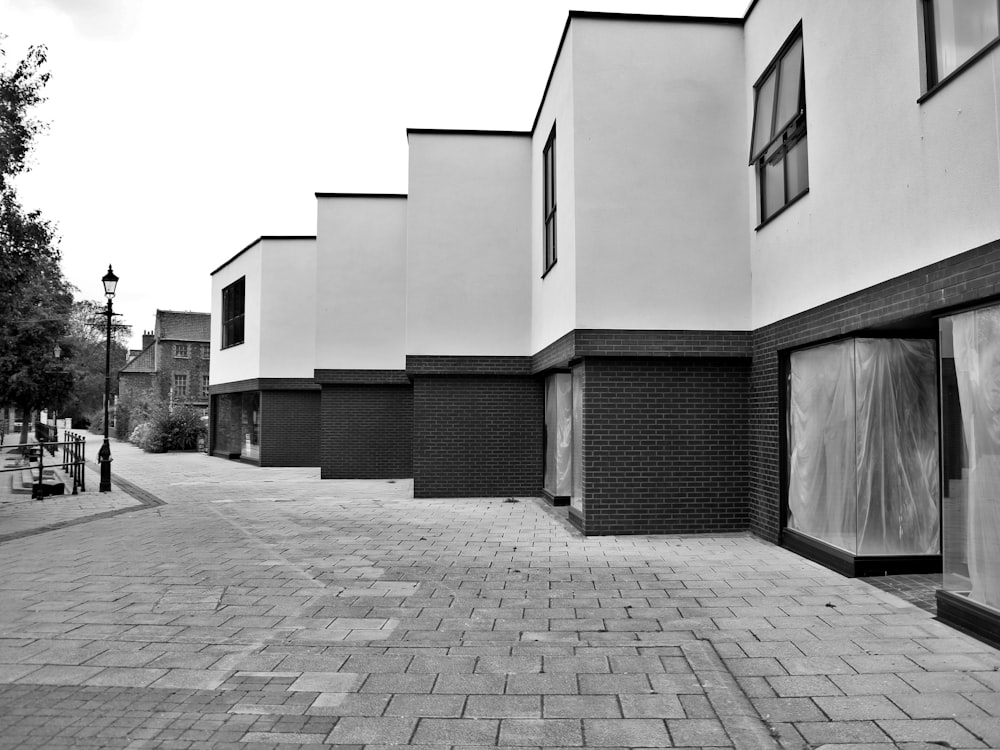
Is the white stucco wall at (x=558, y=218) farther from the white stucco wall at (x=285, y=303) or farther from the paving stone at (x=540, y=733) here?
the white stucco wall at (x=285, y=303)

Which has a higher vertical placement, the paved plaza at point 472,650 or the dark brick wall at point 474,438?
the dark brick wall at point 474,438

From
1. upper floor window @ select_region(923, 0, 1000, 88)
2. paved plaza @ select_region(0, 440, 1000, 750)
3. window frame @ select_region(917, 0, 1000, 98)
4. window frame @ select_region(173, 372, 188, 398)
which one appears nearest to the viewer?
paved plaza @ select_region(0, 440, 1000, 750)

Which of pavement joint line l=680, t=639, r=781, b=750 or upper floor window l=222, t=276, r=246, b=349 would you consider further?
upper floor window l=222, t=276, r=246, b=349

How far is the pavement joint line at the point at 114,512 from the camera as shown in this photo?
969cm

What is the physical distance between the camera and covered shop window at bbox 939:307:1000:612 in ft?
16.0

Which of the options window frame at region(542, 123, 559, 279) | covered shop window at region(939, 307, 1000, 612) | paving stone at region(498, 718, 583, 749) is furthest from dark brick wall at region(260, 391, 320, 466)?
paving stone at region(498, 718, 583, 749)

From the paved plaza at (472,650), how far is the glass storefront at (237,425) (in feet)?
50.2

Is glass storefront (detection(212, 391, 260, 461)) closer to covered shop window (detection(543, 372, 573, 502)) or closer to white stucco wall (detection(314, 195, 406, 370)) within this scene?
white stucco wall (detection(314, 195, 406, 370))

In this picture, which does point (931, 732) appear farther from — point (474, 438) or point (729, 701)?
point (474, 438)

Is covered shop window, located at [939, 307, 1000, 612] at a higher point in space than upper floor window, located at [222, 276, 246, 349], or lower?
lower

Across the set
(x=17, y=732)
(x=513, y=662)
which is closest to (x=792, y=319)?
(x=513, y=662)

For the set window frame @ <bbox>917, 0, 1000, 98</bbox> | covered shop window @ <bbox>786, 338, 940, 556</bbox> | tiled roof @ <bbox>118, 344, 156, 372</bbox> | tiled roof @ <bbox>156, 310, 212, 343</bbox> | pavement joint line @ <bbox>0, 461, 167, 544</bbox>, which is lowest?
pavement joint line @ <bbox>0, 461, 167, 544</bbox>

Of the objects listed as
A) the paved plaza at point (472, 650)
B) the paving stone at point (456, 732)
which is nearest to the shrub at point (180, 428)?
the paved plaza at point (472, 650)

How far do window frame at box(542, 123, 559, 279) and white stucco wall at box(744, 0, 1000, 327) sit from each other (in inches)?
156
